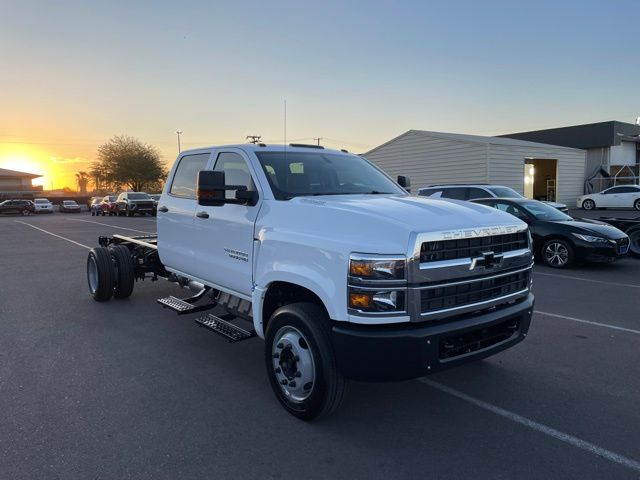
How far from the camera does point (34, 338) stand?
5840mm

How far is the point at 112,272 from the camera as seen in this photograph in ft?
24.2

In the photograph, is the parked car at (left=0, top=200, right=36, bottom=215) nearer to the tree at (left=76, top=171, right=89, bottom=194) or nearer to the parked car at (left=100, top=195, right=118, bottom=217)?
the parked car at (left=100, top=195, right=118, bottom=217)

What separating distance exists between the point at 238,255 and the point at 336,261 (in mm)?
1465

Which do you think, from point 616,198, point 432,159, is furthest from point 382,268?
point 616,198

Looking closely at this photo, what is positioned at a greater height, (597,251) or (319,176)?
(319,176)

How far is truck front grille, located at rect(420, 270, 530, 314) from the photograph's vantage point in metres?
3.27

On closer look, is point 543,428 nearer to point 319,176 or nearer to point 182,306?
point 319,176

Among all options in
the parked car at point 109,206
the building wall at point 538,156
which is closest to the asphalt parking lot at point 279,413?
the building wall at point 538,156

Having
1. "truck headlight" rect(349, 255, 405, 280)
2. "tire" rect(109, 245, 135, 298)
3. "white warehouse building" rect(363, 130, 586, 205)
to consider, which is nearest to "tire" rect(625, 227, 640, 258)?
"truck headlight" rect(349, 255, 405, 280)

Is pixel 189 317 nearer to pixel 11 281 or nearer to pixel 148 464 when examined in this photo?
pixel 148 464

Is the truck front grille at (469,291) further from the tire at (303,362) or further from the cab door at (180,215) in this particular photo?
the cab door at (180,215)

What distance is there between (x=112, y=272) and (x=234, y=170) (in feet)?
11.7

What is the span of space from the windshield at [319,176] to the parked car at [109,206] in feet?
121

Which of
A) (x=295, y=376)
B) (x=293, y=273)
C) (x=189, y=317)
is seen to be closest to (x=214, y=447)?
(x=295, y=376)
